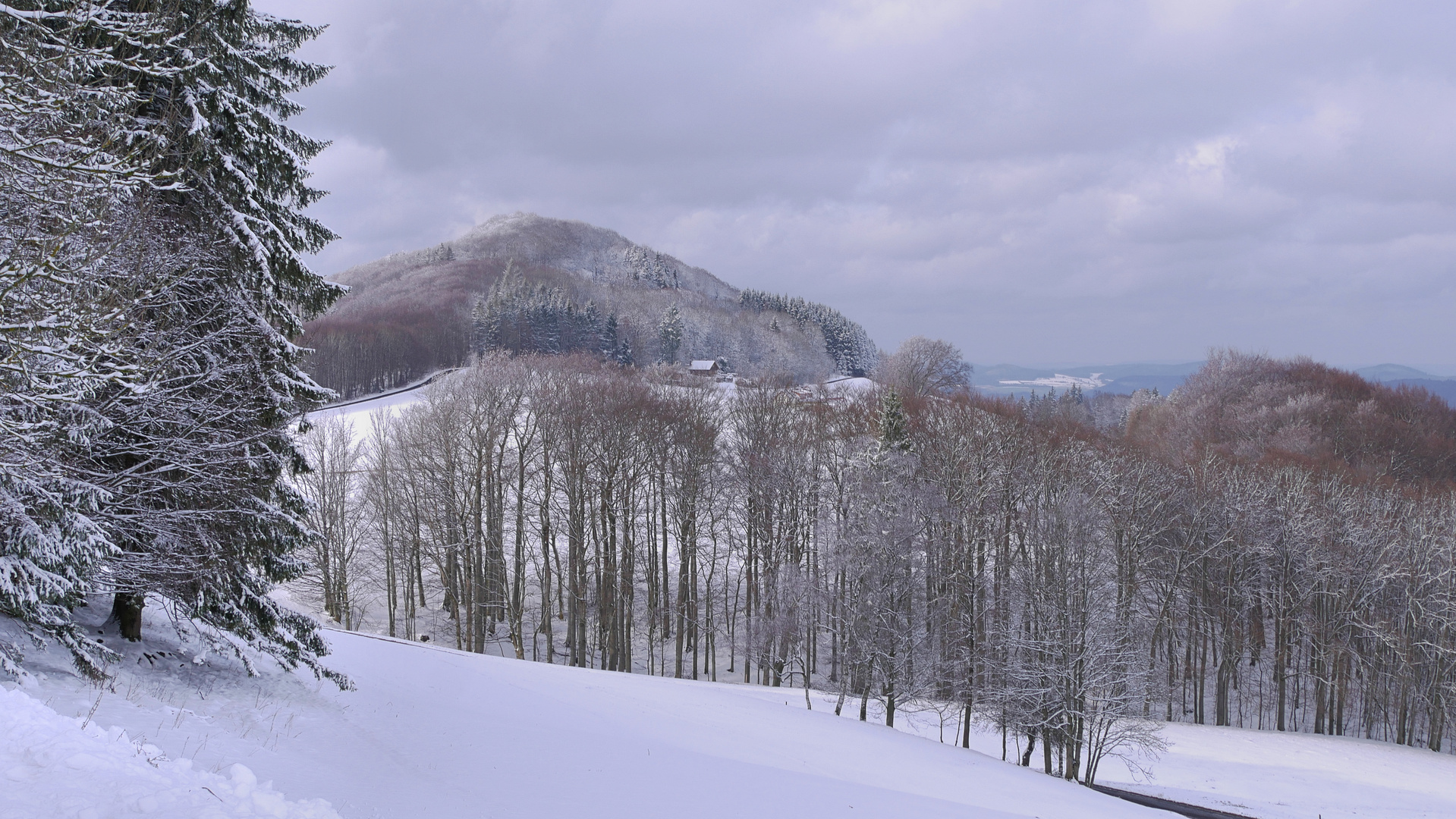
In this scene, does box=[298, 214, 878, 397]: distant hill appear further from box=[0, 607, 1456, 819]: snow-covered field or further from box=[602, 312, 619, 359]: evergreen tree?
box=[0, 607, 1456, 819]: snow-covered field

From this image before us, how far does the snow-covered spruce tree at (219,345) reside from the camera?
29.0 ft

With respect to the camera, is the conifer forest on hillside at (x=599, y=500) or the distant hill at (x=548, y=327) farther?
the distant hill at (x=548, y=327)

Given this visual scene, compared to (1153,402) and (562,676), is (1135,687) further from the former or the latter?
(1153,402)

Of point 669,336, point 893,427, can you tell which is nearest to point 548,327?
point 669,336

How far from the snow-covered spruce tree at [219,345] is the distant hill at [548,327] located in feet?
113

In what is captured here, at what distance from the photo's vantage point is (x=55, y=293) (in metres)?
7.16

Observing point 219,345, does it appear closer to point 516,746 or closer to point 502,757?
point 502,757

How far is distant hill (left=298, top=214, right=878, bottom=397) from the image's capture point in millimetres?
77438

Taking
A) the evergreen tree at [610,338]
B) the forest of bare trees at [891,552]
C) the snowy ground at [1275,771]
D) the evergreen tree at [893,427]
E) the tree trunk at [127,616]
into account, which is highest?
the evergreen tree at [610,338]

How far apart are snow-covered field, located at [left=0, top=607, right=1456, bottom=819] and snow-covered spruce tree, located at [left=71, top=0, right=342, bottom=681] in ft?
4.40

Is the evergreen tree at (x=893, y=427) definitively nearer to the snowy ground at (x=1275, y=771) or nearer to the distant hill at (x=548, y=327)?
the snowy ground at (x=1275, y=771)

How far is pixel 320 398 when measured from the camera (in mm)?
11906

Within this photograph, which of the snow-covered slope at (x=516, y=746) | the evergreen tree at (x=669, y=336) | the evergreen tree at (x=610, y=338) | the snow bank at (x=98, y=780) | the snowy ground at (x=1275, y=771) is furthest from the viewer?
the evergreen tree at (x=669, y=336)

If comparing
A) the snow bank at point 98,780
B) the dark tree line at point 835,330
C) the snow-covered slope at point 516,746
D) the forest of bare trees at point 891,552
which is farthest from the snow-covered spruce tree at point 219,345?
the dark tree line at point 835,330
